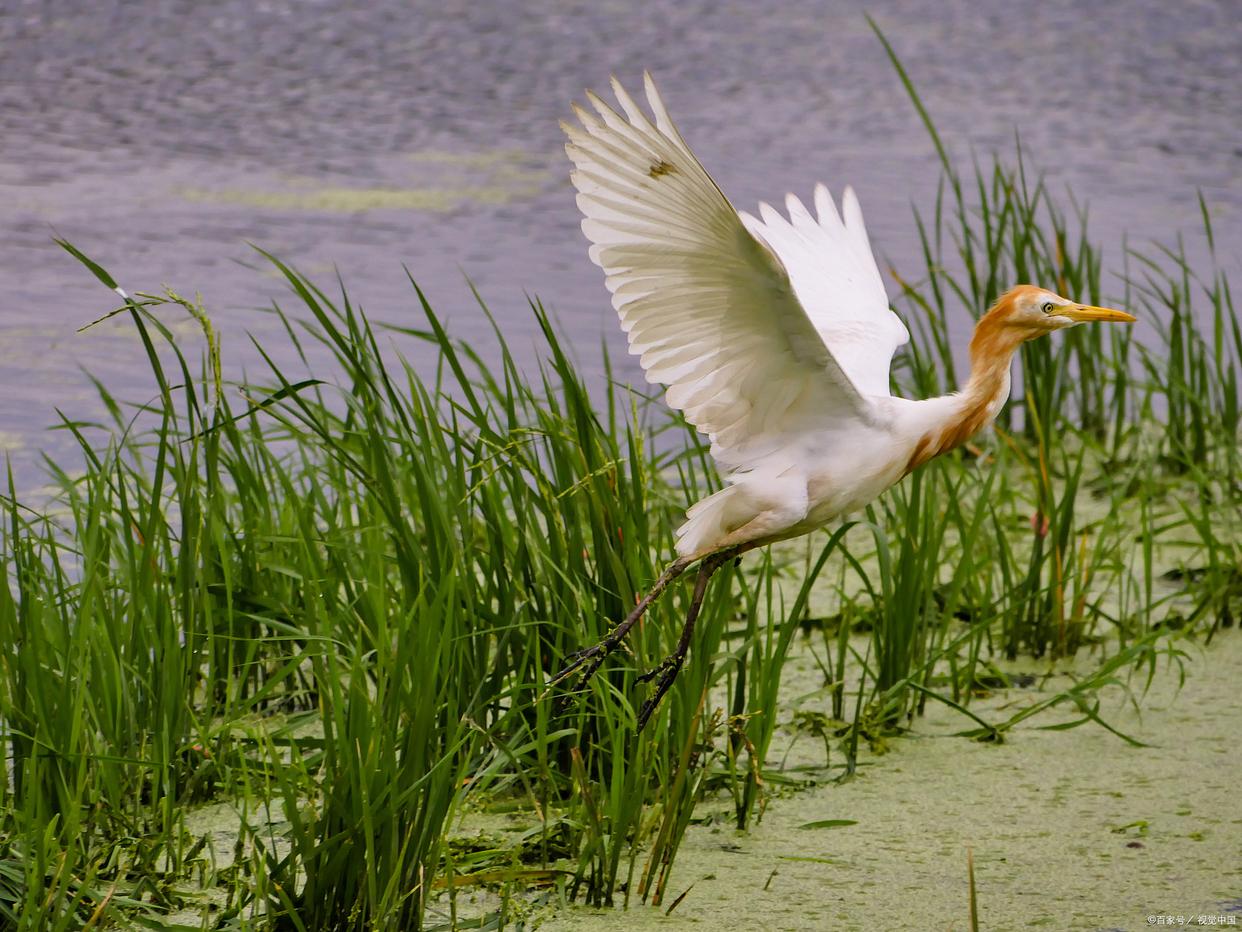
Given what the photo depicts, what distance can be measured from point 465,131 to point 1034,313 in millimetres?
5007

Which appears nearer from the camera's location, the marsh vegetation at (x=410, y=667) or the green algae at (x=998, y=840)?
the marsh vegetation at (x=410, y=667)

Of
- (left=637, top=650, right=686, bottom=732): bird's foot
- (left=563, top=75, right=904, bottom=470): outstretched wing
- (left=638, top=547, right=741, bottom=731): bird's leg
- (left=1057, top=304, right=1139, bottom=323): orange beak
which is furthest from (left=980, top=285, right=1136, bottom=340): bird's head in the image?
(left=637, top=650, right=686, bottom=732): bird's foot

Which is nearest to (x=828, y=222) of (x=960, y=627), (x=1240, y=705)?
(x=960, y=627)

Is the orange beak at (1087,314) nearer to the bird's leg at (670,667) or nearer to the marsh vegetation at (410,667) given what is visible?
the marsh vegetation at (410,667)

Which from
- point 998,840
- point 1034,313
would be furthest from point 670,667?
point 1034,313

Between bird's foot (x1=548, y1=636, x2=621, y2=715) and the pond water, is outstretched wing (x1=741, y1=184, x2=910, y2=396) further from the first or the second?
the pond water

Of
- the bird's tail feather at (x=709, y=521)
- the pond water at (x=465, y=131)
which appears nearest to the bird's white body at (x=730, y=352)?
the bird's tail feather at (x=709, y=521)

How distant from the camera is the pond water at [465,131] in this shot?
5.71 metres

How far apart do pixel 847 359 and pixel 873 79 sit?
614cm

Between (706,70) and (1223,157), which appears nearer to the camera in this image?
(1223,157)

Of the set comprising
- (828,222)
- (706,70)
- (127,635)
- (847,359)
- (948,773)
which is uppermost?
(706,70)

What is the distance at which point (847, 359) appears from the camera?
324cm

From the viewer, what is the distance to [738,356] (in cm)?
280

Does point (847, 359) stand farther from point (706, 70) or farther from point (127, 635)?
point (706, 70)
